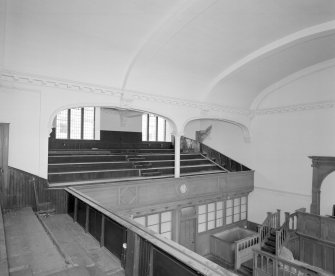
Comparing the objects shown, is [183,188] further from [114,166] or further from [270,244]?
[270,244]

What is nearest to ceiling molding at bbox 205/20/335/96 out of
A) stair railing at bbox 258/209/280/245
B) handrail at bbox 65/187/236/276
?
stair railing at bbox 258/209/280/245

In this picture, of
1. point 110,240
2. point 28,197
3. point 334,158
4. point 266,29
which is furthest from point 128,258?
point 334,158

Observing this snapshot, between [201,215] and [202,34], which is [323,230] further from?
[202,34]

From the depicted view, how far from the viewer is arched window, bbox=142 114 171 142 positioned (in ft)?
51.5

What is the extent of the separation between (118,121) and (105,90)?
7.49m

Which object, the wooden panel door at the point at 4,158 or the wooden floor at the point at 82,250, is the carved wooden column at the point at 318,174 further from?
the wooden panel door at the point at 4,158

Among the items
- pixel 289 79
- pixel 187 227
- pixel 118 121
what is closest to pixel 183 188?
pixel 187 227

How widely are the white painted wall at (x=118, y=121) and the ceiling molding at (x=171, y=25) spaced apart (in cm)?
749

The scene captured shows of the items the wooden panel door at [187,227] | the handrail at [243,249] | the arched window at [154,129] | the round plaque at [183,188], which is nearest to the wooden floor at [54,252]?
the round plaque at [183,188]

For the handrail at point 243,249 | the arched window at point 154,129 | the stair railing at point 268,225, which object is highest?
the arched window at point 154,129

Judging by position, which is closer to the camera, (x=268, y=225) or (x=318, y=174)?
(x=318, y=174)

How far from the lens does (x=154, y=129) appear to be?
16109mm

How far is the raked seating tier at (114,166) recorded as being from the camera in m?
7.78

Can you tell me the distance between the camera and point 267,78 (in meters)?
10.0
